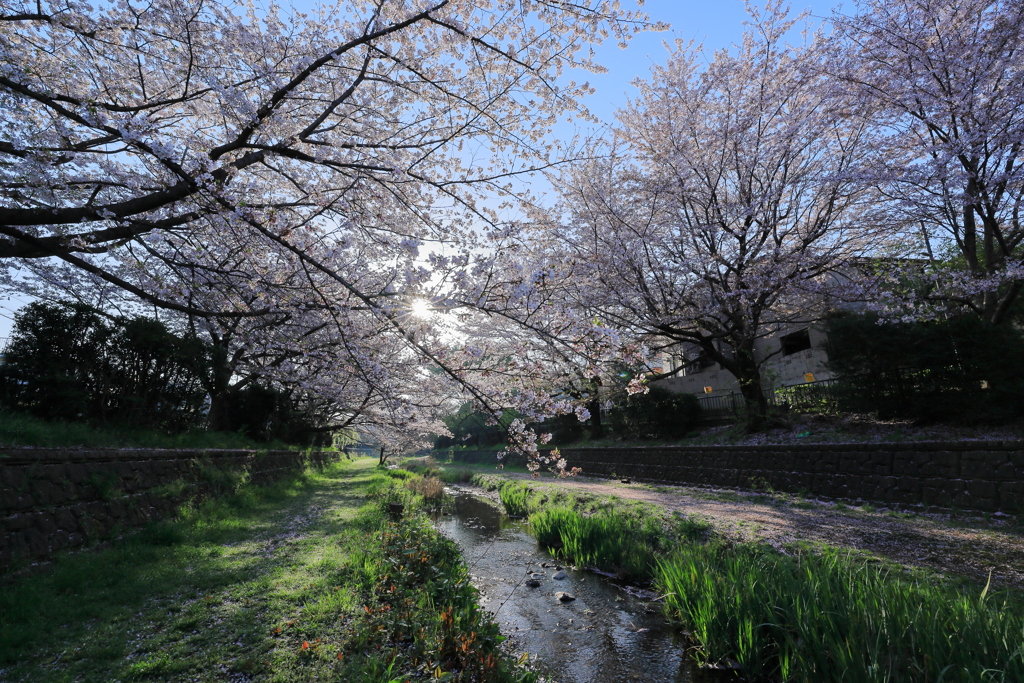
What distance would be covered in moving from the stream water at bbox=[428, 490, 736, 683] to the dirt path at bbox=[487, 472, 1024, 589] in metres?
2.28

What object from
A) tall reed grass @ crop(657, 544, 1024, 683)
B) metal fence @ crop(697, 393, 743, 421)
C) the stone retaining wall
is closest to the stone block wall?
tall reed grass @ crop(657, 544, 1024, 683)

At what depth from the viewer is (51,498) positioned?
5418 mm

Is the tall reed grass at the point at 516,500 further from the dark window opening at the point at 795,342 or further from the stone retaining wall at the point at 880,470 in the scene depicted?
the dark window opening at the point at 795,342

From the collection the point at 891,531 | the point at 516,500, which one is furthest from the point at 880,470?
the point at 516,500

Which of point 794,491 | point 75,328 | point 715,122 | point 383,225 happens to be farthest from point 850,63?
point 75,328

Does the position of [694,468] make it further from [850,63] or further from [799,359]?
[850,63]

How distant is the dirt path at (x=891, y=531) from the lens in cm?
535

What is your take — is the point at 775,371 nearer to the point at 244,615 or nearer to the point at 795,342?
the point at 795,342

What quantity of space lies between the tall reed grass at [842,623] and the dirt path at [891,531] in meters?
1.01

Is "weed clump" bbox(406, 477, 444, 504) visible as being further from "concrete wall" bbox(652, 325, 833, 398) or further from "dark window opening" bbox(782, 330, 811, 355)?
"dark window opening" bbox(782, 330, 811, 355)

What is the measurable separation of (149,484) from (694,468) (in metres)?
13.9

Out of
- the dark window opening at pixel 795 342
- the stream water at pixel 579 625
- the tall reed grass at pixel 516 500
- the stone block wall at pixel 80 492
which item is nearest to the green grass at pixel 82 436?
the stone block wall at pixel 80 492

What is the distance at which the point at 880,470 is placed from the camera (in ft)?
31.1

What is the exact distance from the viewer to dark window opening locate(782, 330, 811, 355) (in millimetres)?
21406
